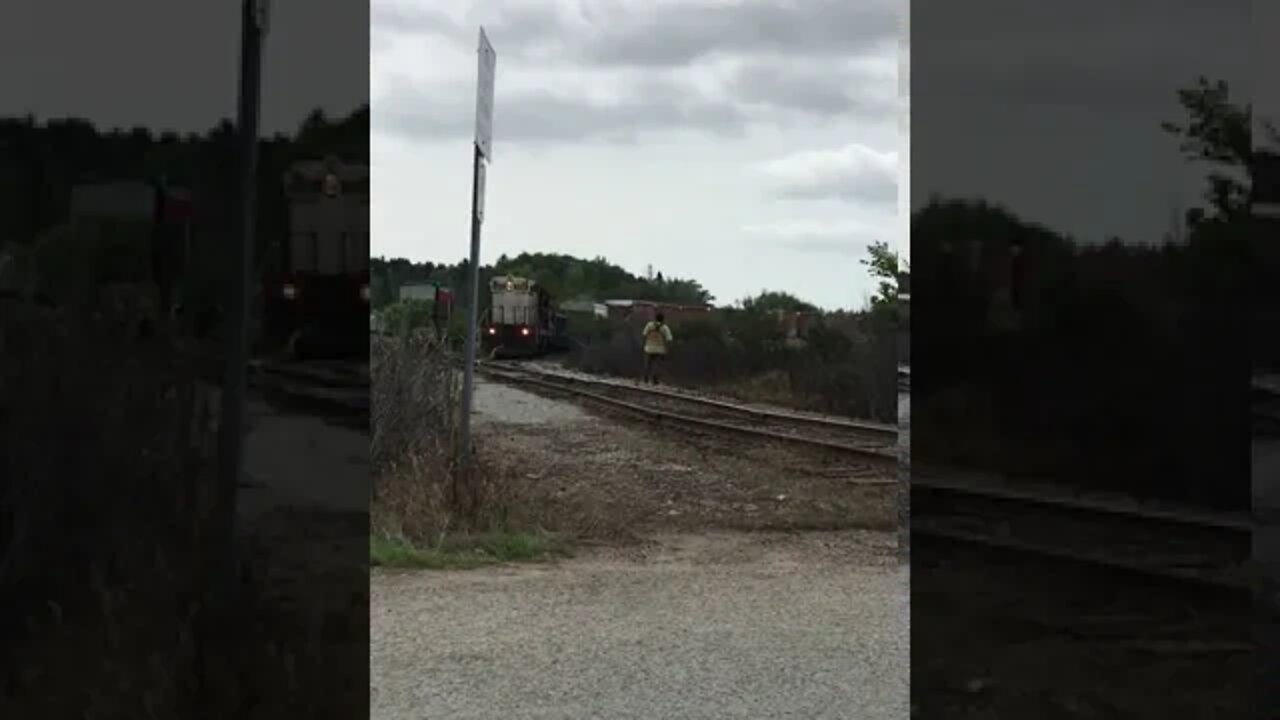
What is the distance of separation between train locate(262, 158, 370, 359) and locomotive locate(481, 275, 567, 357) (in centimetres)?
1392

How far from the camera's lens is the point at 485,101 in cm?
895

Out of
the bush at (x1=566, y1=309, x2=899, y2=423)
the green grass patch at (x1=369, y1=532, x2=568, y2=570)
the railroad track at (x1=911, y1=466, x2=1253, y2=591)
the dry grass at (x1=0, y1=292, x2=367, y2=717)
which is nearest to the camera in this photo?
the dry grass at (x1=0, y1=292, x2=367, y2=717)

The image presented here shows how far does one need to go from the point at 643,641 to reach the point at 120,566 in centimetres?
390

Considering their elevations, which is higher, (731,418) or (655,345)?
(655,345)

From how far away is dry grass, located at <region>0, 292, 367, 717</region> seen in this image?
285 centimetres

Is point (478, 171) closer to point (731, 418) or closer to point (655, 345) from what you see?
point (731, 418)

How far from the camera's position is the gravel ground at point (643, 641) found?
18.0ft

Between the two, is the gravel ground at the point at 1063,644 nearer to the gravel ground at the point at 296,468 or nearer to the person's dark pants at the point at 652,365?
the gravel ground at the point at 296,468

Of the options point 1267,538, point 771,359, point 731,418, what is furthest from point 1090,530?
point 771,359

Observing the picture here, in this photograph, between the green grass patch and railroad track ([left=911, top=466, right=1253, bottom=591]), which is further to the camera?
the green grass patch

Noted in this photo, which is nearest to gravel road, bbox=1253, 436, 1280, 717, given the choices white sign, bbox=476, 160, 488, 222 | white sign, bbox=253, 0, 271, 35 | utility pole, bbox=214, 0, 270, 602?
utility pole, bbox=214, 0, 270, 602

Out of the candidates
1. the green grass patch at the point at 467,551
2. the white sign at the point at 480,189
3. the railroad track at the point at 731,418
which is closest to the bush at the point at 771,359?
the railroad track at the point at 731,418

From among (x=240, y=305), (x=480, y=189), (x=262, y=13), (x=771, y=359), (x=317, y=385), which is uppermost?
(x=480, y=189)

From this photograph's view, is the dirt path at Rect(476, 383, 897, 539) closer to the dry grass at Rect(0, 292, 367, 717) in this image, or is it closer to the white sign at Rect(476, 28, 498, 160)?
the white sign at Rect(476, 28, 498, 160)
